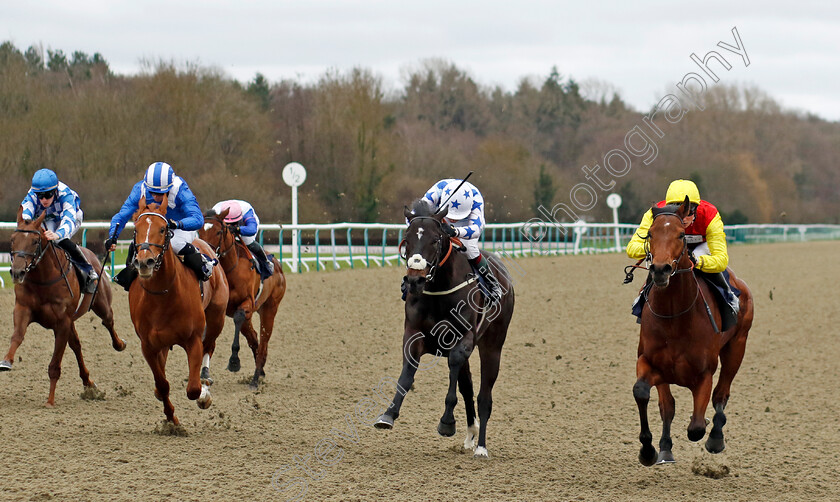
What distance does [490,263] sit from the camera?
6652 mm

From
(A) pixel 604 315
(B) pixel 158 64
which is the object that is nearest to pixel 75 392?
(A) pixel 604 315

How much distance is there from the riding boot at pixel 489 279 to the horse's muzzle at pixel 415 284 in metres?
0.99

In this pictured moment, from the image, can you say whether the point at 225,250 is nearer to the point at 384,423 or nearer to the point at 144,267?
the point at 144,267

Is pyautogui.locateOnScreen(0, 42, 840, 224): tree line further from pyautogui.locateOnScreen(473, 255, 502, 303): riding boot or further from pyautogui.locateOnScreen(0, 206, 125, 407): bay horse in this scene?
pyautogui.locateOnScreen(473, 255, 502, 303): riding boot

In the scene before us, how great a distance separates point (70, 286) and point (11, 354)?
30.7 inches

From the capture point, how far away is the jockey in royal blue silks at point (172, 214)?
6184 millimetres

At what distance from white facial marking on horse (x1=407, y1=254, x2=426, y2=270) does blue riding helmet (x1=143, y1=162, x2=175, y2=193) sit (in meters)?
1.92

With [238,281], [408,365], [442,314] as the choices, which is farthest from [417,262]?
[238,281]

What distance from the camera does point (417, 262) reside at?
541 centimetres

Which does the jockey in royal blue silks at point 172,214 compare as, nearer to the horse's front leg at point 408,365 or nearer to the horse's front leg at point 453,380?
the horse's front leg at point 408,365

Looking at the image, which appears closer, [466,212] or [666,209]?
[666,209]

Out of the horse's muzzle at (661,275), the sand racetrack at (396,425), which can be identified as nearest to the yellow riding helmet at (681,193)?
the horse's muzzle at (661,275)

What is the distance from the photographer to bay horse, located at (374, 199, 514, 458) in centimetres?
553

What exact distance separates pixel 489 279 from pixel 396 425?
Result: 4.61 ft
